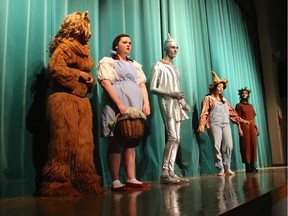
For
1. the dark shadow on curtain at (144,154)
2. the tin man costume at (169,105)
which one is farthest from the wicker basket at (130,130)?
the dark shadow on curtain at (144,154)

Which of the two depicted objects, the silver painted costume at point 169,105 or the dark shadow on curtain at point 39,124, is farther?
the silver painted costume at point 169,105

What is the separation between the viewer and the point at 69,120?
2.35 metres

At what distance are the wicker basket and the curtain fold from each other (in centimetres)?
63

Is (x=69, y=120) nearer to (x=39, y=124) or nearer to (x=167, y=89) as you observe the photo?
(x=39, y=124)

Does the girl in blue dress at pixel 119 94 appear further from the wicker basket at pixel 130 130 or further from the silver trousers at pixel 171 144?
the silver trousers at pixel 171 144

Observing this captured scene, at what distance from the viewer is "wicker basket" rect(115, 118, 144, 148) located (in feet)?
8.03

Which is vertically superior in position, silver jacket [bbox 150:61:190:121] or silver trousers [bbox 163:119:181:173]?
silver jacket [bbox 150:61:190:121]

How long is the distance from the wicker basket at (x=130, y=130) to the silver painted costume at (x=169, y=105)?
978 mm

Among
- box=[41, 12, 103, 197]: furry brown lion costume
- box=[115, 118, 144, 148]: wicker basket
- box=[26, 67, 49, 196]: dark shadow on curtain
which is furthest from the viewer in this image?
box=[26, 67, 49, 196]: dark shadow on curtain

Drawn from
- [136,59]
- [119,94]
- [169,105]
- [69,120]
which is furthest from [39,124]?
[136,59]

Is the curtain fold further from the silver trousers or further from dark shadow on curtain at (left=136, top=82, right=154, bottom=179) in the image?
the silver trousers

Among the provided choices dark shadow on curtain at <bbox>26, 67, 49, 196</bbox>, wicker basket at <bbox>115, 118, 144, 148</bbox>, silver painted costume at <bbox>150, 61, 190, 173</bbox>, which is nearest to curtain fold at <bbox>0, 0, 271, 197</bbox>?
dark shadow on curtain at <bbox>26, 67, 49, 196</bbox>

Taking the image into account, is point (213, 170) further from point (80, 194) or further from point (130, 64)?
point (80, 194)

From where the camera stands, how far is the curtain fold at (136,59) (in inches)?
98.1
